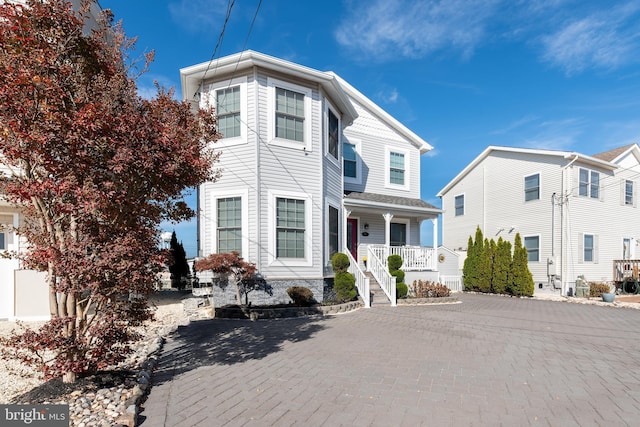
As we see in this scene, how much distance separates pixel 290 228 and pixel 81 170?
6951 mm

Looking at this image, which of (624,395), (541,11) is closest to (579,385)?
(624,395)

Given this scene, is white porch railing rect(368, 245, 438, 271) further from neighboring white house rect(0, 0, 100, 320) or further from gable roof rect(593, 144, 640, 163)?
gable roof rect(593, 144, 640, 163)

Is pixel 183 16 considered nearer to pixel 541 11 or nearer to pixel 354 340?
pixel 354 340

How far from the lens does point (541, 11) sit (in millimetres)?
9938

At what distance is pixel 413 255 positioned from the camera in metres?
13.8

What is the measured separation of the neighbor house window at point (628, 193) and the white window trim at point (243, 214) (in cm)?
2083

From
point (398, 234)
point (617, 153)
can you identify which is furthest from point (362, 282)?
point (617, 153)

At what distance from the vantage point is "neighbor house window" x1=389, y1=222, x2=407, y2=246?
600 inches

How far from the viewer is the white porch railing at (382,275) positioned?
446 inches

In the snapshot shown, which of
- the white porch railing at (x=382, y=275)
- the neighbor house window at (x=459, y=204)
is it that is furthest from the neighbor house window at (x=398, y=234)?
the neighbor house window at (x=459, y=204)

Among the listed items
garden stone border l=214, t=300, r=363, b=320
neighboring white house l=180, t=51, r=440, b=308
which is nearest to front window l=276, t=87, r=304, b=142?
neighboring white house l=180, t=51, r=440, b=308

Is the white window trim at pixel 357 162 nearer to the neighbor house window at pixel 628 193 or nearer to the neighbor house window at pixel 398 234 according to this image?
the neighbor house window at pixel 398 234

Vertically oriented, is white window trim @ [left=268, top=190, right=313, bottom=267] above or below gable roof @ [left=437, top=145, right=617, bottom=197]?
below

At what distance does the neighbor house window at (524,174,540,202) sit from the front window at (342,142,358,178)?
9.87 meters
